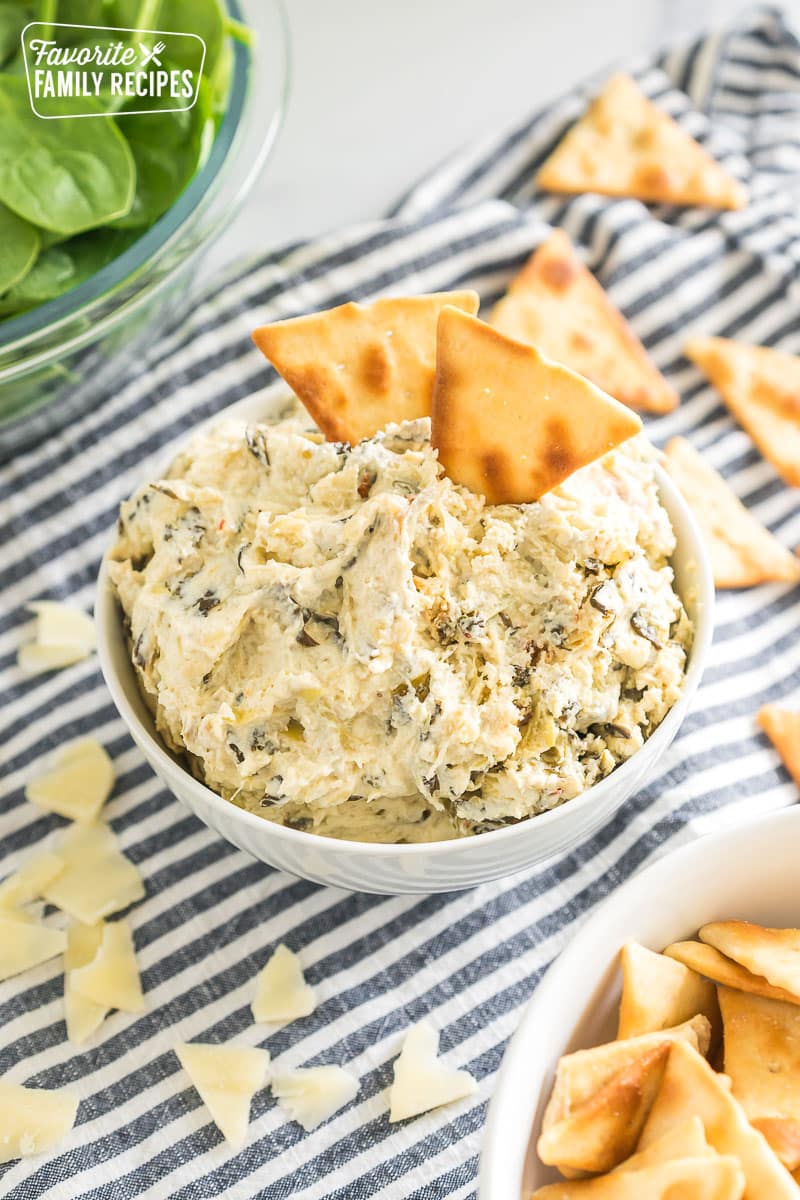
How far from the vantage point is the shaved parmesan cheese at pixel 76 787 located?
1749 mm

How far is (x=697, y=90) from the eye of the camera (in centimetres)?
249

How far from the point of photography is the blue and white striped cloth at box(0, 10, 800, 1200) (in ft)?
4.93

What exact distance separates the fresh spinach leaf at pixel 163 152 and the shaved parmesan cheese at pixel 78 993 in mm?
1038

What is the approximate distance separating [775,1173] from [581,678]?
505mm

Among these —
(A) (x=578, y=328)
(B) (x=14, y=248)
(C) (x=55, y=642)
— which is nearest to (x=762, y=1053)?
(C) (x=55, y=642)

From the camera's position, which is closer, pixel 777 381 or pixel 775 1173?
pixel 775 1173

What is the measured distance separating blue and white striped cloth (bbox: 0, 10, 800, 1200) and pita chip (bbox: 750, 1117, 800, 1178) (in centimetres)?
45

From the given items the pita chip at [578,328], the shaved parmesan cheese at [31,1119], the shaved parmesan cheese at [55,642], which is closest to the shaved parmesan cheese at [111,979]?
the shaved parmesan cheese at [31,1119]

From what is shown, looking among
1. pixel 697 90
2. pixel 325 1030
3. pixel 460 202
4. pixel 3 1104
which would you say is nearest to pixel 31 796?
pixel 3 1104

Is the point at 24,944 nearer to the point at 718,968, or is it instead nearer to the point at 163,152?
the point at 718,968

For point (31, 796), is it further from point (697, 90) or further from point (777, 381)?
point (697, 90)

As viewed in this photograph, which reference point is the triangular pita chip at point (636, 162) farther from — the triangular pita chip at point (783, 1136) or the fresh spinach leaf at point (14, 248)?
the triangular pita chip at point (783, 1136)

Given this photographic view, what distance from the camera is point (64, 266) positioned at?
1.82 metres

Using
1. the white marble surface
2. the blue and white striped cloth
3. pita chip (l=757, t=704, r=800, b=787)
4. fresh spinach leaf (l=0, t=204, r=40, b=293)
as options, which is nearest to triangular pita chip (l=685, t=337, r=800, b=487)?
the blue and white striped cloth
